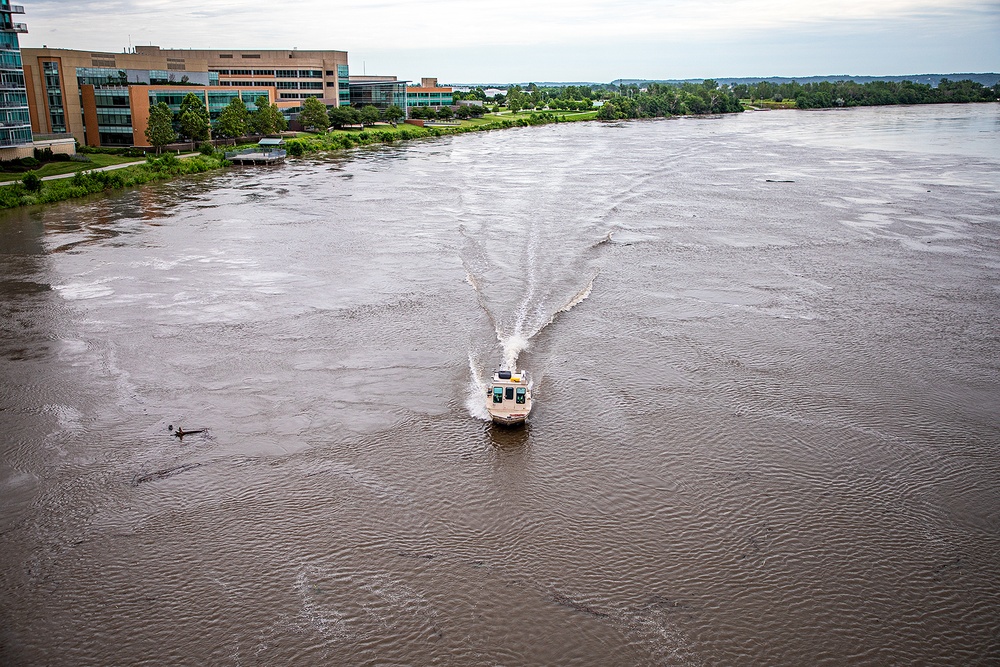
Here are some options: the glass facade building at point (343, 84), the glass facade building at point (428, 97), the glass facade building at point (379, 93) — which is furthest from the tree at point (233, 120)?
the glass facade building at point (428, 97)

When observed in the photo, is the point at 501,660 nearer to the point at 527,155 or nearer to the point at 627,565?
the point at 627,565

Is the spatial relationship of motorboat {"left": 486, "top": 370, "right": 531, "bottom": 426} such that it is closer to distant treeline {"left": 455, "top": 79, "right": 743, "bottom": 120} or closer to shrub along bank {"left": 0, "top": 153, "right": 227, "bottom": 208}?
shrub along bank {"left": 0, "top": 153, "right": 227, "bottom": 208}

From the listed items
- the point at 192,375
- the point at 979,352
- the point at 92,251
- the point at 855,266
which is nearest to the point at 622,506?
the point at 192,375

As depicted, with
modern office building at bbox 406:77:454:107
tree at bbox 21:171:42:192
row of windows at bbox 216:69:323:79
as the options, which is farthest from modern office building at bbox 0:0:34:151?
modern office building at bbox 406:77:454:107

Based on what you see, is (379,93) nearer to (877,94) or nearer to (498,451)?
(498,451)

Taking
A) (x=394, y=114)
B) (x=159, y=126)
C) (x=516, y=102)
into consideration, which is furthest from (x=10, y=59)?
(x=516, y=102)

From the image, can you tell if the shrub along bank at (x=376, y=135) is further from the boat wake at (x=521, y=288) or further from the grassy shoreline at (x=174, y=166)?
the boat wake at (x=521, y=288)
